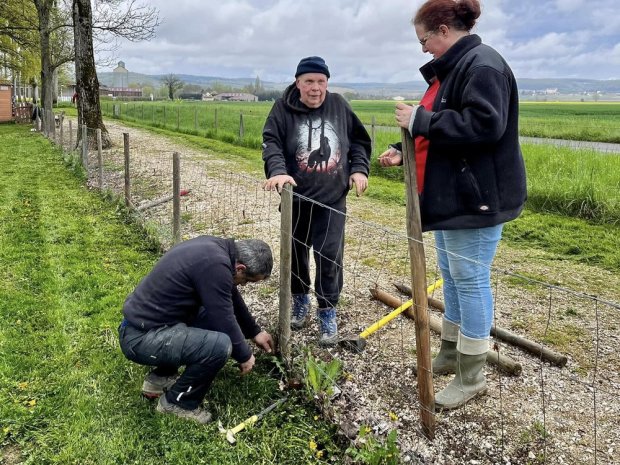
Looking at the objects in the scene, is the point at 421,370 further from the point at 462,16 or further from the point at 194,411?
the point at 462,16

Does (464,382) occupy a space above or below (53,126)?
below

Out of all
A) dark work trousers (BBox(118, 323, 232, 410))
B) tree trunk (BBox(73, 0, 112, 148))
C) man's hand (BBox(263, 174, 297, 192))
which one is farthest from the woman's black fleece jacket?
tree trunk (BBox(73, 0, 112, 148))

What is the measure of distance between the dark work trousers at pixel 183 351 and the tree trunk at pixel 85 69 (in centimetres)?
1366

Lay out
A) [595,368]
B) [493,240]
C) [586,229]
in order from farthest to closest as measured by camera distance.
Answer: [586,229] < [595,368] < [493,240]

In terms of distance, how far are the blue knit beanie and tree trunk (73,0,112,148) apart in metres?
13.4

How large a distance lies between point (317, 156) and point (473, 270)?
4.49ft

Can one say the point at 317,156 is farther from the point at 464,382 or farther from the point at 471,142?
the point at 464,382

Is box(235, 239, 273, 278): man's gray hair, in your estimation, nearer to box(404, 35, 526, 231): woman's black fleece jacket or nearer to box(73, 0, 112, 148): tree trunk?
box(404, 35, 526, 231): woman's black fleece jacket

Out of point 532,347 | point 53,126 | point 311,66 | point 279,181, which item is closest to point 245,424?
point 279,181

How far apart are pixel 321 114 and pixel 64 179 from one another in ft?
30.8

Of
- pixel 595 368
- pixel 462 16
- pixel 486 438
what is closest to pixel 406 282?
pixel 595 368

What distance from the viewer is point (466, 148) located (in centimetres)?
254

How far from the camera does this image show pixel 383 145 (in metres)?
15.0

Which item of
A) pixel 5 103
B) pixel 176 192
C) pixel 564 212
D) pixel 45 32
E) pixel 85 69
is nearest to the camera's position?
pixel 176 192
